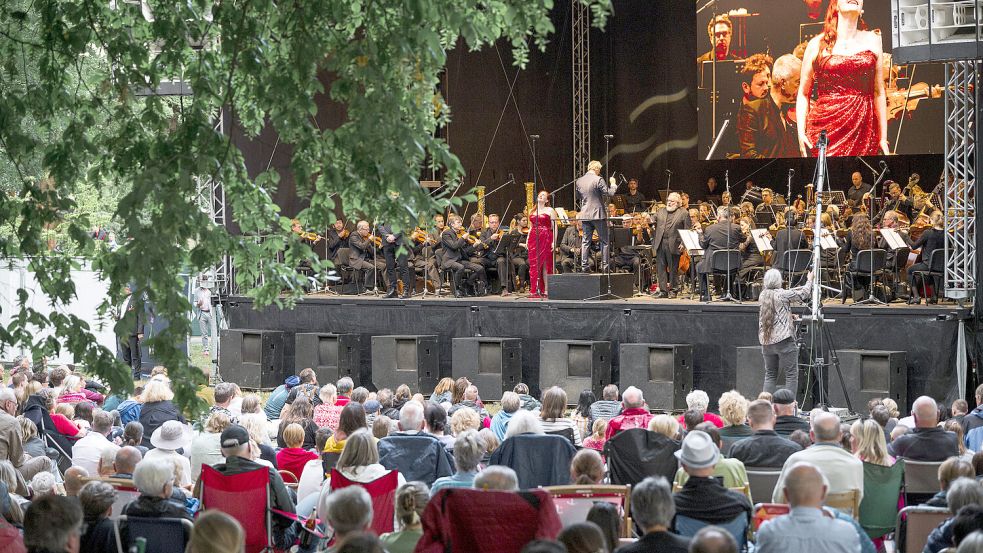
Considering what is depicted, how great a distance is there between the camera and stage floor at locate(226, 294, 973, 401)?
48.2ft

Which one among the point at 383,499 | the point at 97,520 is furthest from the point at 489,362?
the point at 97,520

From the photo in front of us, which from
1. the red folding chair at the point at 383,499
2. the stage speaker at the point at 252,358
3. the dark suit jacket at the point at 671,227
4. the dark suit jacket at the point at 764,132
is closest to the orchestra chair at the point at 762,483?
the red folding chair at the point at 383,499

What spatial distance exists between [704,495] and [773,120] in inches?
689

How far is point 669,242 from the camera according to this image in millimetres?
17781

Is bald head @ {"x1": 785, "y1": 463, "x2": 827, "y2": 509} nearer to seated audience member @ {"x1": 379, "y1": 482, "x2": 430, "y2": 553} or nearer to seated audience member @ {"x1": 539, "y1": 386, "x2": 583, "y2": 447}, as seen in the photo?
seated audience member @ {"x1": 379, "y1": 482, "x2": 430, "y2": 553}

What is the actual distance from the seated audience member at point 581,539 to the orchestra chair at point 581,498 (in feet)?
4.81

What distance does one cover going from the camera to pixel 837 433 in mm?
6910

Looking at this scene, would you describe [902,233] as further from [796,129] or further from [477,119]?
[477,119]

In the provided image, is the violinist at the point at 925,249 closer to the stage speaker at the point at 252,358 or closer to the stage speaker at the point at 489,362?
the stage speaker at the point at 489,362

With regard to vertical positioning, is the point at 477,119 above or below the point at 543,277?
above

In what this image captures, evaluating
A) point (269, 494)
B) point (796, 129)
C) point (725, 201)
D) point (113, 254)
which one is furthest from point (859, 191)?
point (113, 254)

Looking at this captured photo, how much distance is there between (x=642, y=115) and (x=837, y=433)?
18.0 metres

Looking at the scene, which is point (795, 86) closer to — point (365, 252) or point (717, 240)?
point (717, 240)

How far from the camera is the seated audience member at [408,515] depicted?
568 cm
